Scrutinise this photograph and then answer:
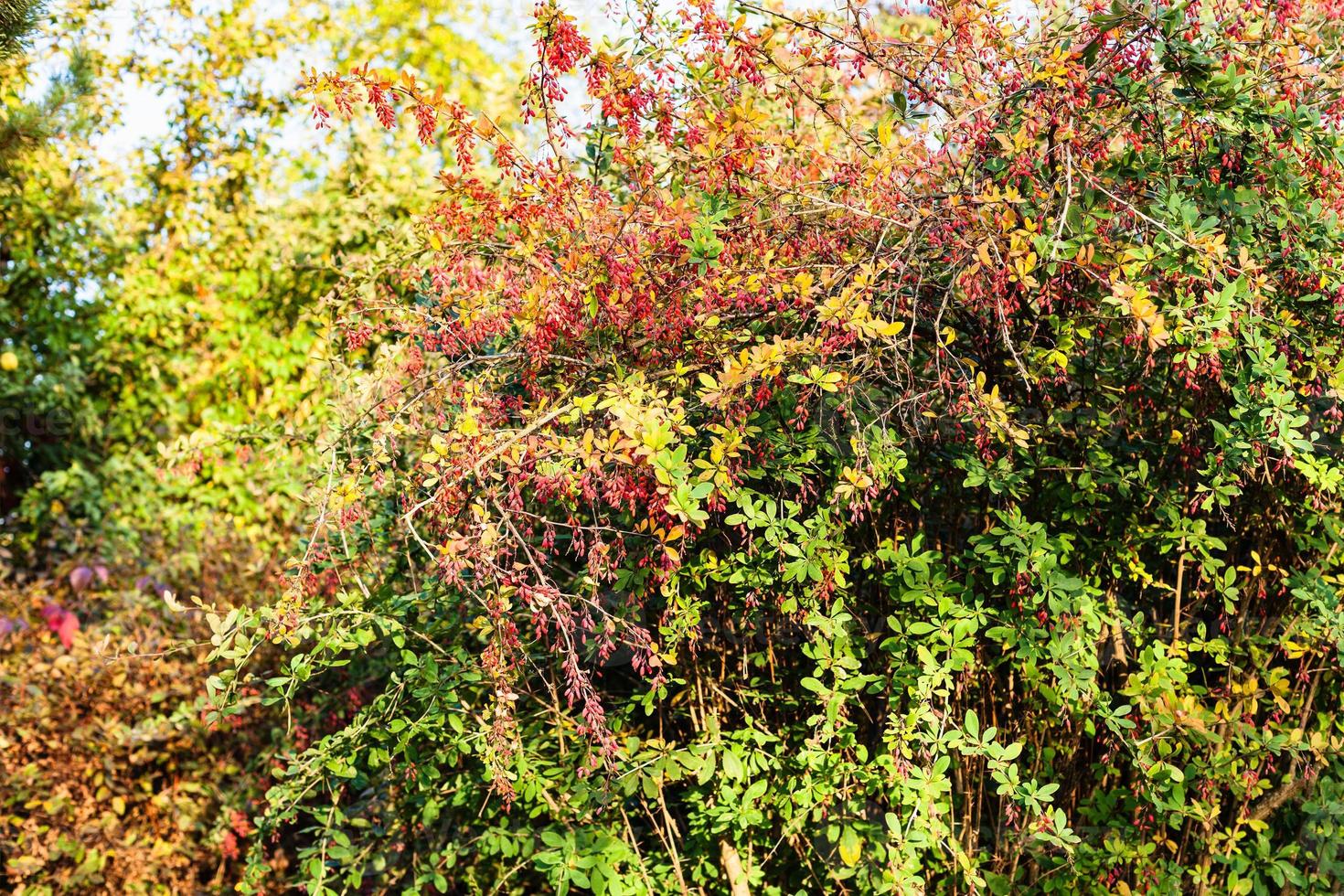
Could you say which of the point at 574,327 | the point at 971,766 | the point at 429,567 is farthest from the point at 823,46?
the point at 971,766

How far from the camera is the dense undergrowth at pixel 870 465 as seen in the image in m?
2.42

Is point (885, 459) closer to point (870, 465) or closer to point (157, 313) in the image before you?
point (870, 465)

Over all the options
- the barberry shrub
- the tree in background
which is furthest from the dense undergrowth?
→ the tree in background

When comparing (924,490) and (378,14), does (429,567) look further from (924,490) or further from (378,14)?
(378,14)

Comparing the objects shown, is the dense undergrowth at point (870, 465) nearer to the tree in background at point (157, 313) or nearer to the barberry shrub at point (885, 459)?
the barberry shrub at point (885, 459)

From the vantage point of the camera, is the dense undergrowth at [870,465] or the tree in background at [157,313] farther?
the tree in background at [157,313]

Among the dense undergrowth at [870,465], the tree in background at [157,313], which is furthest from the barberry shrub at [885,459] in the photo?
the tree in background at [157,313]

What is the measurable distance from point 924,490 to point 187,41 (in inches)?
240

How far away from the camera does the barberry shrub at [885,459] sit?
242 cm

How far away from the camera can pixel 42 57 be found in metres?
6.66

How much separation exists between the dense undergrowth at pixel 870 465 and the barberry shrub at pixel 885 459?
0.02 meters

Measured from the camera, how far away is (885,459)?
246 centimetres

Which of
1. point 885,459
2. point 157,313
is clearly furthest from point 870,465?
point 157,313

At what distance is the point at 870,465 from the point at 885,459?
0.07 m
